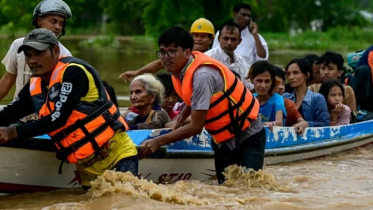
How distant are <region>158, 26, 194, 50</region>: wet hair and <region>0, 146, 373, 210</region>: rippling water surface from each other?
966mm

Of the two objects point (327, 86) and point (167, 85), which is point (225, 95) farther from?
point (327, 86)

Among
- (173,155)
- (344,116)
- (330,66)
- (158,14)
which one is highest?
(158,14)

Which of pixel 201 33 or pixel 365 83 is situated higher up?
pixel 201 33

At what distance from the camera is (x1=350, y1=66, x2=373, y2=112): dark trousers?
369 inches

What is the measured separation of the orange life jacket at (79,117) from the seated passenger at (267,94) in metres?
2.28

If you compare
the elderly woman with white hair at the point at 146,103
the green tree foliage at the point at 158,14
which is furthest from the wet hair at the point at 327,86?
the green tree foliage at the point at 158,14

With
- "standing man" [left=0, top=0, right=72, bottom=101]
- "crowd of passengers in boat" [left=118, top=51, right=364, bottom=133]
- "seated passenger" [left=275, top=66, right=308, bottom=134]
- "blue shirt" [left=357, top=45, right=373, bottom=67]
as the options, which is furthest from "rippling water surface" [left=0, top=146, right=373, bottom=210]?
"blue shirt" [left=357, top=45, right=373, bottom=67]

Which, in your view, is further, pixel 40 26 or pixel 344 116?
pixel 344 116

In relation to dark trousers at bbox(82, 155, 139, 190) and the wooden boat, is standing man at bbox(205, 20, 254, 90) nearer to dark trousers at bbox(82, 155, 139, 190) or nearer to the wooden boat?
the wooden boat

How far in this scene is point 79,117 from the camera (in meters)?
4.89

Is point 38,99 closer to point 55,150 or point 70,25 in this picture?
point 55,150

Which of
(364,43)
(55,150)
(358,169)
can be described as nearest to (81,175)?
(55,150)

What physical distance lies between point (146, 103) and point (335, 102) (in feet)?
9.12

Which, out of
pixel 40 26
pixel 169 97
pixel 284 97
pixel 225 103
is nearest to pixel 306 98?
pixel 284 97
